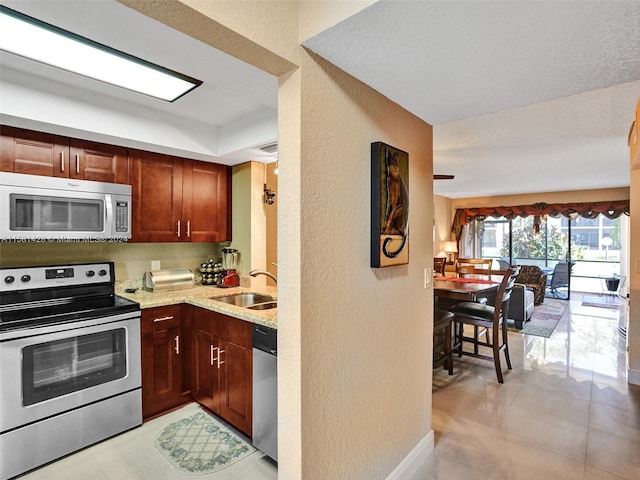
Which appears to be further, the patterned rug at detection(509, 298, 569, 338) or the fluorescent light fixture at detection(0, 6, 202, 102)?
the patterned rug at detection(509, 298, 569, 338)

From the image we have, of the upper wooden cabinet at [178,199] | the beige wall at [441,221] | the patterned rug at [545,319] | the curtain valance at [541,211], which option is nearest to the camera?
the upper wooden cabinet at [178,199]

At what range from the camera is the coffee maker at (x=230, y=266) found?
3199mm

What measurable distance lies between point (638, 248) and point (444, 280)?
5.89ft

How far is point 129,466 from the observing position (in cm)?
204

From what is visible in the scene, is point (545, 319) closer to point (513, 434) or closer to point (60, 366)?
point (513, 434)

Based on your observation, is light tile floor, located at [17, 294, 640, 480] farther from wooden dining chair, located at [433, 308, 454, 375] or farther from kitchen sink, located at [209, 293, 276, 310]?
kitchen sink, located at [209, 293, 276, 310]

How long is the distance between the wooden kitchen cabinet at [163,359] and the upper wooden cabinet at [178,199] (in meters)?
0.70

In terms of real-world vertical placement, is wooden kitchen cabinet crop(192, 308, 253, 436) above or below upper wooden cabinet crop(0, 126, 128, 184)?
below

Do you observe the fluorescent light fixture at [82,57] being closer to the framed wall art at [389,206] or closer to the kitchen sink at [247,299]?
the framed wall art at [389,206]

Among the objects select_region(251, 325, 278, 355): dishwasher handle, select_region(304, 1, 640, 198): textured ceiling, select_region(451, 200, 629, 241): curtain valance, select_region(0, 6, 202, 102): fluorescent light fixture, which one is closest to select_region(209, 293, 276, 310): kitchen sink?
select_region(251, 325, 278, 355): dishwasher handle

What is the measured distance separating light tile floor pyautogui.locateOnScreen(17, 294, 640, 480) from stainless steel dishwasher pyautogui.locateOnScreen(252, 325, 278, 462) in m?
0.16

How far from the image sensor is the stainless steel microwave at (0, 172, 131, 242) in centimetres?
210

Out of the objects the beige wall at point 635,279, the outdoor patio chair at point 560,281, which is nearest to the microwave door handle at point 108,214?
the beige wall at point 635,279

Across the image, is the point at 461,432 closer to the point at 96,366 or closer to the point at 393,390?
the point at 393,390
